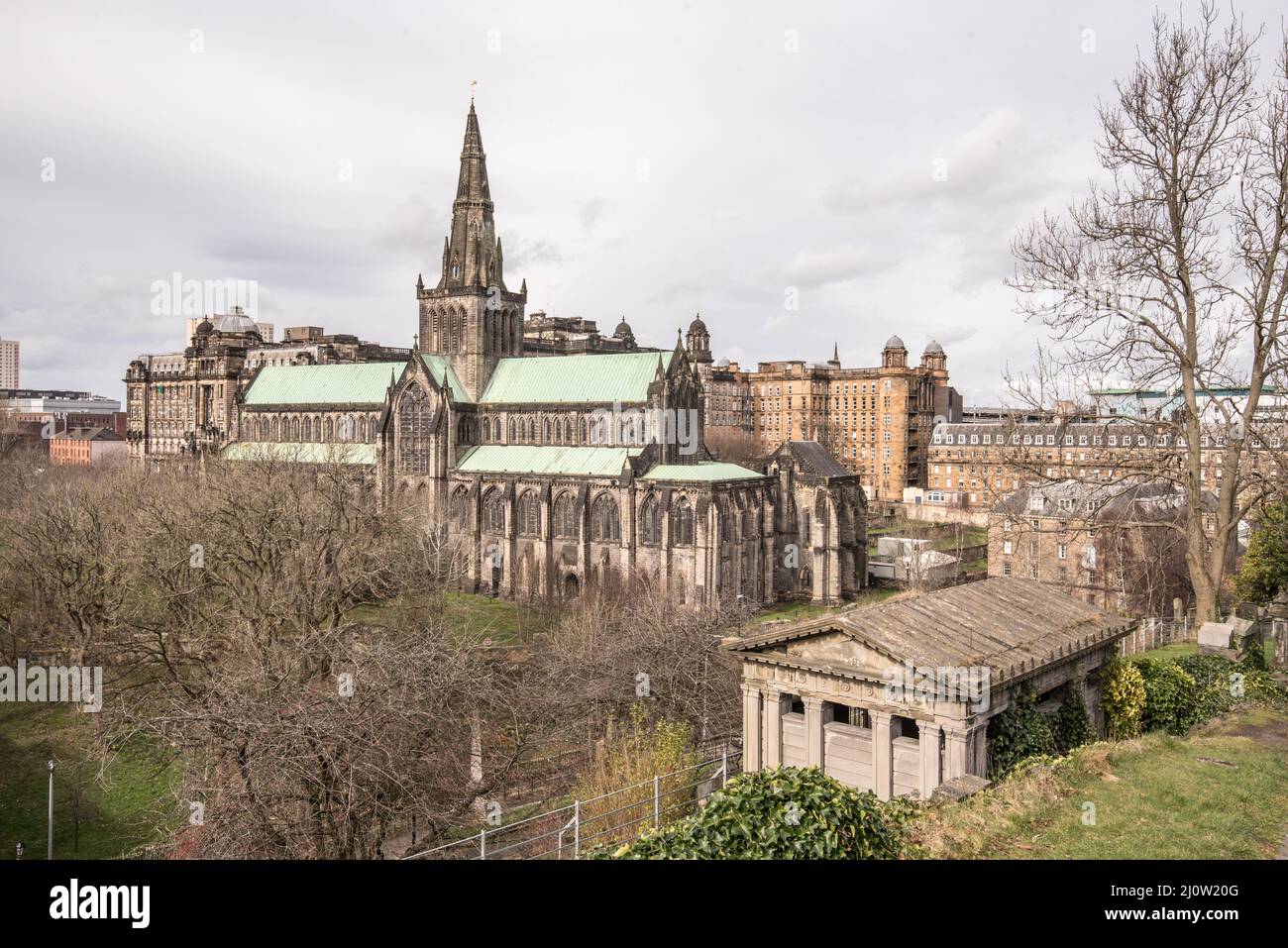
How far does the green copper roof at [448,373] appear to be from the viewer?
66812 millimetres

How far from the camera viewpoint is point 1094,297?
20.6 meters

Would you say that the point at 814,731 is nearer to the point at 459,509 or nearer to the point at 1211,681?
the point at 1211,681

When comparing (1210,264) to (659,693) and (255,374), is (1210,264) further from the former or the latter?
(255,374)

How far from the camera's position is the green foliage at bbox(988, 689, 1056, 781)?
56.6 ft

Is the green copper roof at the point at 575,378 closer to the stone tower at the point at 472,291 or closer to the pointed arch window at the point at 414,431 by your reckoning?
the stone tower at the point at 472,291

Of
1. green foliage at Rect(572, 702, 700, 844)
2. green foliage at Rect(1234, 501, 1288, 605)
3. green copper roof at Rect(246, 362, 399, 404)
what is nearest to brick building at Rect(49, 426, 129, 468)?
green copper roof at Rect(246, 362, 399, 404)

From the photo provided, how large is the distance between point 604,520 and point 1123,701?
131 feet

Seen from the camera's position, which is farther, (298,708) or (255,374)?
(255,374)

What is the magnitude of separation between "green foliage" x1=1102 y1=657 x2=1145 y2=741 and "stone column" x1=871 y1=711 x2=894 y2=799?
6.13m

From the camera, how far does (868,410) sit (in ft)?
400

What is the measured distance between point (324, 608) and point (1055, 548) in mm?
45306

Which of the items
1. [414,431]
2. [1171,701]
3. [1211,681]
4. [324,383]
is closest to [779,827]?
[1171,701]
